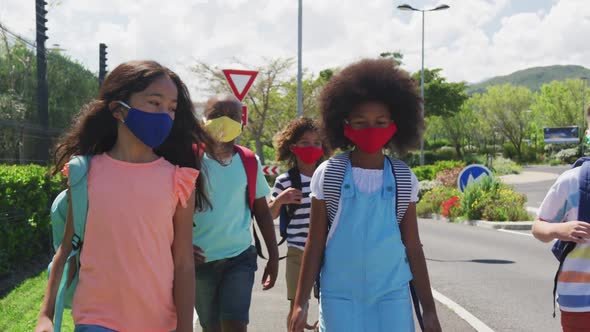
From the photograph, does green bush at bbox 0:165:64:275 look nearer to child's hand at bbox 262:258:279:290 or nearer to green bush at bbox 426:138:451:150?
A: child's hand at bbox 262:258:279:290

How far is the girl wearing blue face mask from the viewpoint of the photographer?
9.04 ft

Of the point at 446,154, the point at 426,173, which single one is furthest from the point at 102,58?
the point at 446,154

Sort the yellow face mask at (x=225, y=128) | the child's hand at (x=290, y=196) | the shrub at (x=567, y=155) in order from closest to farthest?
the yellow face mask at (x=225, y=128) < the child's hand at (x=290, y=196) < the shrub at (x=567, y=155)

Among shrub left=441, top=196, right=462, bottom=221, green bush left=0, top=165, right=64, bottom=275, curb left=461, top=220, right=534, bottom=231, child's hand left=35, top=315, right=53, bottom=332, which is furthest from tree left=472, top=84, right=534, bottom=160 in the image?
child's hand left=35, top=315, right=53, bottom=332

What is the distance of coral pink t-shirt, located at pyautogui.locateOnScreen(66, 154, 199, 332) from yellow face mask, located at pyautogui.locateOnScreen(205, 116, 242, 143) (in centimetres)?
169

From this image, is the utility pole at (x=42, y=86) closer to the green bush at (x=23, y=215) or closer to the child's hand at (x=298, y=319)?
the green bush at (x=23, y=215)

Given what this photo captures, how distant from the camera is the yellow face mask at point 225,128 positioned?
4.53m

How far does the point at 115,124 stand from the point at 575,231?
2081 mm

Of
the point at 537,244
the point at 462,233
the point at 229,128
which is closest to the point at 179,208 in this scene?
the point at 229,128

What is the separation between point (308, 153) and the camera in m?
5.92

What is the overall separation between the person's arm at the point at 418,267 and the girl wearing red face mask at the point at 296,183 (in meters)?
2.13

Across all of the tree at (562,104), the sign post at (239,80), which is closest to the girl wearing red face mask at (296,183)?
the sign post at (239,80)

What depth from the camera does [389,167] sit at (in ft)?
11.3

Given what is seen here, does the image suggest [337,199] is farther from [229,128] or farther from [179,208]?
[229,128]
